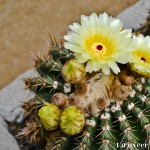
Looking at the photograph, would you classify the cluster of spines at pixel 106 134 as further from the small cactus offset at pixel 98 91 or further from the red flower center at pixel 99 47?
the red flower center at pixel 99 47

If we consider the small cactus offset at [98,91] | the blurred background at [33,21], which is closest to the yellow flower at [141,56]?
the small cactus offset at [98,91]

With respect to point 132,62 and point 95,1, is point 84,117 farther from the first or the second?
point 95,1

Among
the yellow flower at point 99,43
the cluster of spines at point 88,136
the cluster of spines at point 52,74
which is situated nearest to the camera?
the yellow flower at point 99,43

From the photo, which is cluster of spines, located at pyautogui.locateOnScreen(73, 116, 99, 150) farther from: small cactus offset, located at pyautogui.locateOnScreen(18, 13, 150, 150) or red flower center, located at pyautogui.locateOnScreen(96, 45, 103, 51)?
red flower center, located at pyautogui.locateOnScreen(96, 45, 103, 51)

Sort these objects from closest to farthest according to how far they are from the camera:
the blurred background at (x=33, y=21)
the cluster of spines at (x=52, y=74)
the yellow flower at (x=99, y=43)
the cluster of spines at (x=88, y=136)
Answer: the yellow flower at (x=99, y=43), the cluster of spines at (x=88, y=136), the cluster of spines at (x=52, y=74), the blurred background at (x=33, y=21)

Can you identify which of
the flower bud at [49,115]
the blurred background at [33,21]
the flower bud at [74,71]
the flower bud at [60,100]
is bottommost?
the flower bud at [49,115]

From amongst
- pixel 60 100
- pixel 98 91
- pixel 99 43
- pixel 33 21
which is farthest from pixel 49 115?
pixel 33 21
